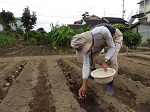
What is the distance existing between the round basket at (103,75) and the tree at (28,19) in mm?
26908

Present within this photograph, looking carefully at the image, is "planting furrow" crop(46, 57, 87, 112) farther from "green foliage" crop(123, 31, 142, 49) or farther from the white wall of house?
the white wall of house

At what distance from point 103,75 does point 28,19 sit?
2758cm

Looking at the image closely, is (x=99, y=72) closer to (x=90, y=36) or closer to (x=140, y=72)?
(x=90, y=36)

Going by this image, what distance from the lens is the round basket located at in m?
2.50

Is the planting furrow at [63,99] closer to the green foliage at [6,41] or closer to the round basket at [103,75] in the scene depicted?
the round basket at [103,75]

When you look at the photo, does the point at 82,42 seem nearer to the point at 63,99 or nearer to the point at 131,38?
the point at 63,99

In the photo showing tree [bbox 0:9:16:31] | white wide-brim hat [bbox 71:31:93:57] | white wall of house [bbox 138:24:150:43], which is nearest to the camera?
white wide-brim hat [bbox 71:31:93:57]

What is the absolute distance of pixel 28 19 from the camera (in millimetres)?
28750

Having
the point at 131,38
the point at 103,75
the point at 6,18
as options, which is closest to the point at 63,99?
the point at 103,75

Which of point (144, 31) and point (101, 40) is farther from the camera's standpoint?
point (144, 31)

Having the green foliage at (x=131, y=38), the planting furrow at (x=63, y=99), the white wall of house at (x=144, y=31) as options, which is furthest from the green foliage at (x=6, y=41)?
the planting furrow at (x=63, y=99)

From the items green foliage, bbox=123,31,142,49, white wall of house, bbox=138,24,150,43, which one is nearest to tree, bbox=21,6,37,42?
white wall of house, bbox=138,24,150,43

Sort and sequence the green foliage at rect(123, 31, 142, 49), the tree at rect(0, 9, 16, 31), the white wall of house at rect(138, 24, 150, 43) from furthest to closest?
the tree at rect(0, 9, 16, 31), the white wall of house at rect(138, 24, 150, 43), the green foliage at rect(123, 31, 142, 49)

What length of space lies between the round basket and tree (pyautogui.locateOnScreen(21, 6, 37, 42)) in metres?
26.9
